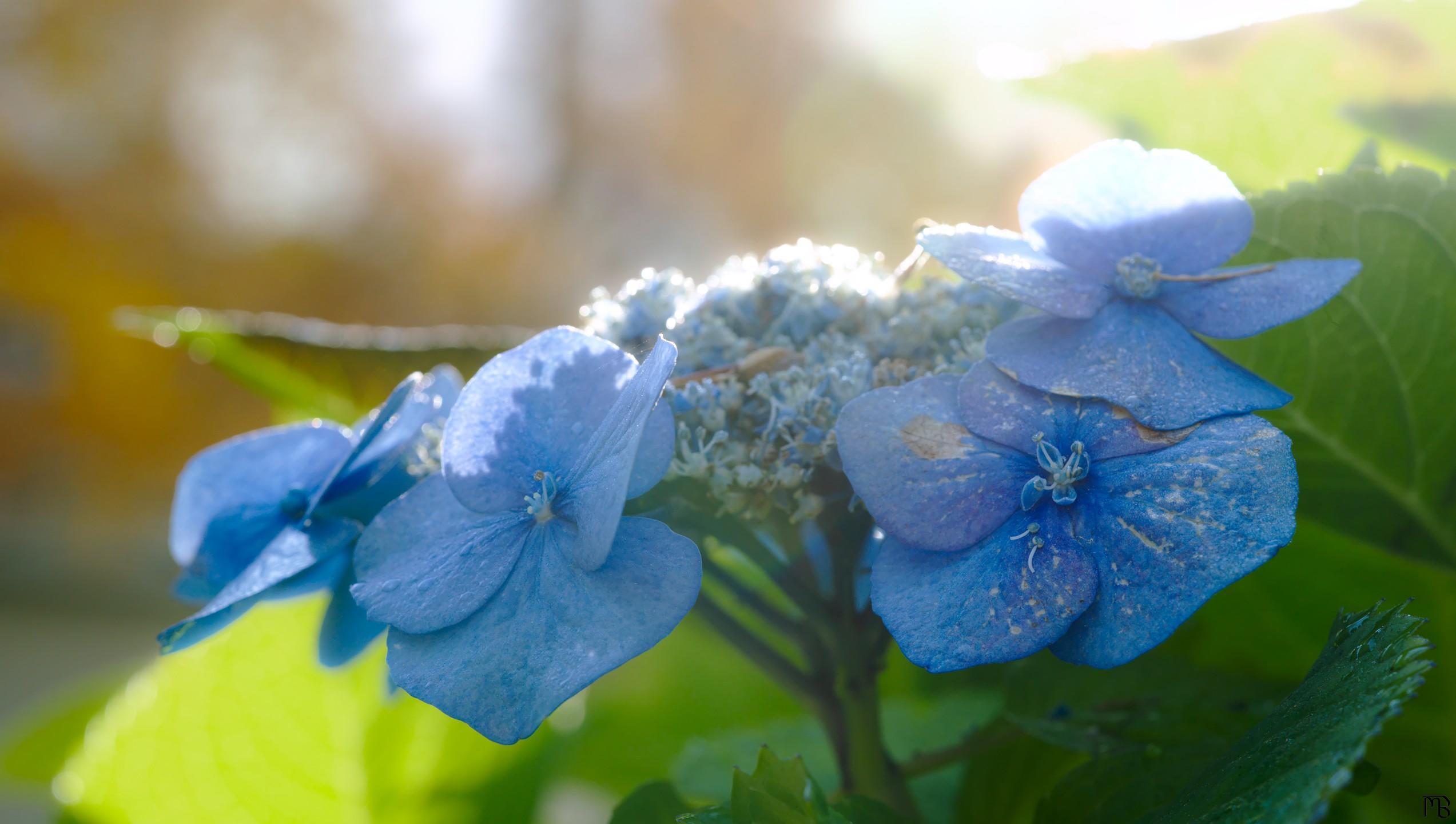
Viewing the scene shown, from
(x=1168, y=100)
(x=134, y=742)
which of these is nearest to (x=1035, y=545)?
(x=1168, y=100)

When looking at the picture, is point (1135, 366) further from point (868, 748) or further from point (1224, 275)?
point (868, 748)

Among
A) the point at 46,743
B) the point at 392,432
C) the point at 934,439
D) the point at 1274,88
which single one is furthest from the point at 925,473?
the point at 46,743

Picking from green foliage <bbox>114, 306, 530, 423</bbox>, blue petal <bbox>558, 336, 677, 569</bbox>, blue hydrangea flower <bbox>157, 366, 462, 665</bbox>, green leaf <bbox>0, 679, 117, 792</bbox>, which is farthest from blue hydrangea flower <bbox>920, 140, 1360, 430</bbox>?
green leaf <bbox>0, 679, 117, 792</bbox>

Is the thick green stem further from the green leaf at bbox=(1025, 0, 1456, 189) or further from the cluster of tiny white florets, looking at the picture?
the green leaf at bbox=(1025, 0, 1456, 189)

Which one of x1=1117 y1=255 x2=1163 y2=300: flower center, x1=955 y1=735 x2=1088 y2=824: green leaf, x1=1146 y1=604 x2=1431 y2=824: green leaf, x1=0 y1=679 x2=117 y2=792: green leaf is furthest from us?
x1=0 y1=679 x2=117 y2=792: green leaf

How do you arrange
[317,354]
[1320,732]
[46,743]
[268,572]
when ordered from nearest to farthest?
[1320,732]
[268,572]
[317,354]
[46,743]

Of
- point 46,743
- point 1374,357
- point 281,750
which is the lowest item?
point 46,743
